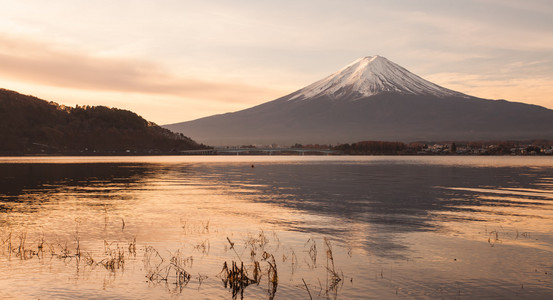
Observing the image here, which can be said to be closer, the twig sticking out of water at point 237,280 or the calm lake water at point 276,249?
the twig sticking out of water at point 237,280

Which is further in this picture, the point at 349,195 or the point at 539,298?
the point at 349,195

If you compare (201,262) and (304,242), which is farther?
(304,242)

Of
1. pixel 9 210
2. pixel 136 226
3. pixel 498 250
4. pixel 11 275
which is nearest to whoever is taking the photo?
pixel 11 275

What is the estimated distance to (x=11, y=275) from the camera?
19062mm

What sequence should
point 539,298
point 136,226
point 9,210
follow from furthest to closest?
1. point 9,210
2. point 136,226
3. point 539,298

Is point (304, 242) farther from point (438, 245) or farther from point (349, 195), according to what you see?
point (349, 195)

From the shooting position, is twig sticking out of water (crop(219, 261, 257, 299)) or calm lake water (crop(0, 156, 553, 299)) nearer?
twig sticking out of water (crop(219, 261, 257, 299))

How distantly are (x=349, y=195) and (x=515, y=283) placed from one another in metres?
34.2

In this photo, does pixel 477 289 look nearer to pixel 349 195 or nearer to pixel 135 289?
pixel 135 289

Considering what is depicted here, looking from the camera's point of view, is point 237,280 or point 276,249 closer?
point 237,280

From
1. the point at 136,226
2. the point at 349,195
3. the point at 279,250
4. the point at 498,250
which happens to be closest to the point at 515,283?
the point at 498,250

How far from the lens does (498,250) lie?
932 inches

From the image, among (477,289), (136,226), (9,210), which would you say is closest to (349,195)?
(136,226)

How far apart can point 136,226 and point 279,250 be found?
11.1 m
